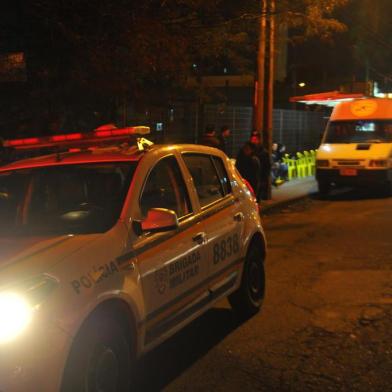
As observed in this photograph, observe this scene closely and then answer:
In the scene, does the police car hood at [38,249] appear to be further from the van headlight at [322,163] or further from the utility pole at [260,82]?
the van headlight at [322,163]

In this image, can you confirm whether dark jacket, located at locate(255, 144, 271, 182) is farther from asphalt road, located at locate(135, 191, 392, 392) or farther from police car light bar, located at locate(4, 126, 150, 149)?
police car light bar, located at locate(4, 126, 150, 149)

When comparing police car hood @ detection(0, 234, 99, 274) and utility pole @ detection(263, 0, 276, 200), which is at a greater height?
utility pole @ detection(263, 0, 276, 200)

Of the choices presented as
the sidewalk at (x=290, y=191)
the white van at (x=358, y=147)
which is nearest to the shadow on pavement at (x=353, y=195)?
the white van at (x=358, y=147)

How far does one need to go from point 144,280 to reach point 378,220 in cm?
903

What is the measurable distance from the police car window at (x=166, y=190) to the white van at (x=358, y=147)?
11.3 m

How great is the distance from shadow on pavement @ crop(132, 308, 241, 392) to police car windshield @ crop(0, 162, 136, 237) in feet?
4.08

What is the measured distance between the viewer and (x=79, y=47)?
29.8 feet

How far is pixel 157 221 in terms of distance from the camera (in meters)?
4.05

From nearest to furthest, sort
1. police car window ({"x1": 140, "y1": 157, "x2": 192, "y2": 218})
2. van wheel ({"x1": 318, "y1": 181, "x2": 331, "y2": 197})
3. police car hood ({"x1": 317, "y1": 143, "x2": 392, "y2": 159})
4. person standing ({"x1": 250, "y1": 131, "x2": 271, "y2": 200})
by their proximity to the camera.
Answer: police car window ({"x1": 140, "y1": 157, "x2": 192, "y2": 218})
person standing ({"x1": 250, "y1": 131, "x2": 271, "y2": 200})
police car hood ({"x1": 317, "y1": 143, "x2": 392, "y2": 159})
van wheel ({"x1": 318, "y1": 181, "x2": 331, "y2": 197})

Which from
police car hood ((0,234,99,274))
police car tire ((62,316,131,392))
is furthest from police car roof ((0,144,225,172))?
police car tire ((62,316,131,392))

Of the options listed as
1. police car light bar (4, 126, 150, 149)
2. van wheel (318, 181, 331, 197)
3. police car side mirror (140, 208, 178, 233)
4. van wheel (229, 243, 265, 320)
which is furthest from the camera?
van wheel (318, 181, 331, 197)

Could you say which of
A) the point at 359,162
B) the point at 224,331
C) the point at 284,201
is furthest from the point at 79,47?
the point at 359,162

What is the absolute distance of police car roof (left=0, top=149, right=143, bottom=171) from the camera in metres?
4.59

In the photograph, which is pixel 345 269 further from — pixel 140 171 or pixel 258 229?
pixel 140 171
